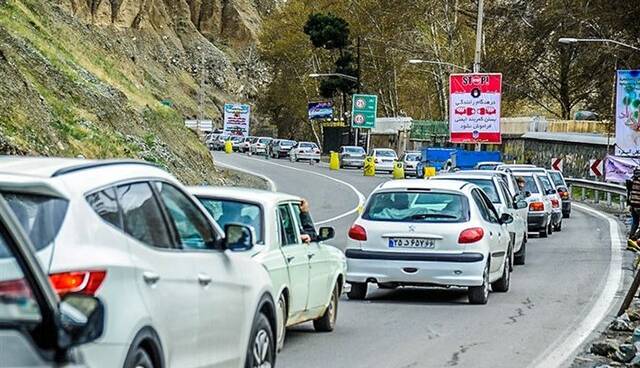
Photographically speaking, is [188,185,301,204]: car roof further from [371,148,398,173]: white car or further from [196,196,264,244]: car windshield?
[371,148,398,173]: white car

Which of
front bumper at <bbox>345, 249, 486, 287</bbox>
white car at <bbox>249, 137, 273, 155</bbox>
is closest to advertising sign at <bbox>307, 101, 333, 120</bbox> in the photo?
white car at <bbox>249, 137, 273, 155</bbox>

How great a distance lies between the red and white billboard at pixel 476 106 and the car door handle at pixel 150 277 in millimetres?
45217

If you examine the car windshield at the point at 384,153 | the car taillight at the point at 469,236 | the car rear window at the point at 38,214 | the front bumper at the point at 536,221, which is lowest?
the car windshield at the point at 384,153

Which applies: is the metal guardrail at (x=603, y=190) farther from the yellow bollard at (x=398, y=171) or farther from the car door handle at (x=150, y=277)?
the car door handle at (x=150, y=277)

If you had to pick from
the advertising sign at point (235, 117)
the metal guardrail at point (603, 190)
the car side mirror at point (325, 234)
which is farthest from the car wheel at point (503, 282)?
the advertising sign at point (235, 117)

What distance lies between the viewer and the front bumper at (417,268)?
1583 cm

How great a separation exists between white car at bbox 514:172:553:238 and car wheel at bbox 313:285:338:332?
17642mm

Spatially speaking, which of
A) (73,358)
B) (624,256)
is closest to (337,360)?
(73,358)

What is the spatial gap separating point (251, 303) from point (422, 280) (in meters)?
8.14

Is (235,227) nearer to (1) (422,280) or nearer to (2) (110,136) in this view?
(1) (422,280)

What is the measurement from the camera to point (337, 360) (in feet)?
37.3

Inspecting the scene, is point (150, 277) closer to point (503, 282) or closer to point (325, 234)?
point (325, 234)

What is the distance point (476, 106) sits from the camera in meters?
51.4

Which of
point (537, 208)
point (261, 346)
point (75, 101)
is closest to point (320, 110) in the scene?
point (75, 101)
